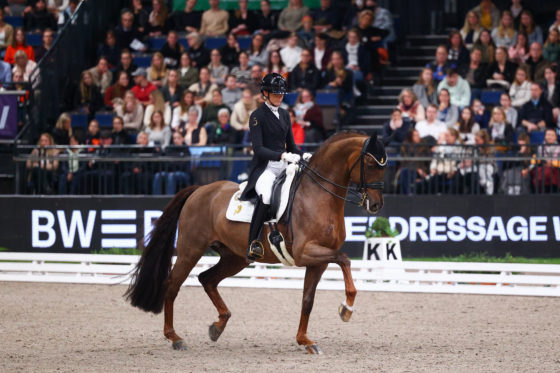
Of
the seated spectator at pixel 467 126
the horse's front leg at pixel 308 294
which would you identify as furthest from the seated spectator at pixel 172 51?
the horse's front leg at pixel 308 294

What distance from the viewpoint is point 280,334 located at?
8789mm

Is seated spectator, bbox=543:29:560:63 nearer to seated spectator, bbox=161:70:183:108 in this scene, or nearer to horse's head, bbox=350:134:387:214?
seated spectator, bbox=161:70:183:108

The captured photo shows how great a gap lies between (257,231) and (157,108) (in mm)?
8617

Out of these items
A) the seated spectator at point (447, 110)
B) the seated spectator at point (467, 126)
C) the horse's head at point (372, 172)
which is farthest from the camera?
the seated spectator at point (447, 110)

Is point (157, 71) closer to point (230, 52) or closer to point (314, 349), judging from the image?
point (230, 52)

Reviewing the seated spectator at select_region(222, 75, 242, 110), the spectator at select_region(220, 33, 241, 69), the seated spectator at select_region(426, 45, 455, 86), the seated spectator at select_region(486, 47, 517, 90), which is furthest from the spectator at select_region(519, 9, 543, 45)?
the spectator at select_region(220, 33, 241, 69)

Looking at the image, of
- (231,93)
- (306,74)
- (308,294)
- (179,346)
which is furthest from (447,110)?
(179,346)

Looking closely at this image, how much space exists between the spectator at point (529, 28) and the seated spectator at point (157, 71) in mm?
6623

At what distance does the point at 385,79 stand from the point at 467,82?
2.67 m

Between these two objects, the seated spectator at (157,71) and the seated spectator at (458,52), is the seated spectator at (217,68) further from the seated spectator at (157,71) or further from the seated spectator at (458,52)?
the seated spectator at (458,52)

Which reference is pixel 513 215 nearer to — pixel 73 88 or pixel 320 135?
pixel 320 135

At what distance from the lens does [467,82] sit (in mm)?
15234

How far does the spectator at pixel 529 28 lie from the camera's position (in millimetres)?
15906

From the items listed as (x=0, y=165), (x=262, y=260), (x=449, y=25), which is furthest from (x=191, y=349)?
(x=449, y=25)
